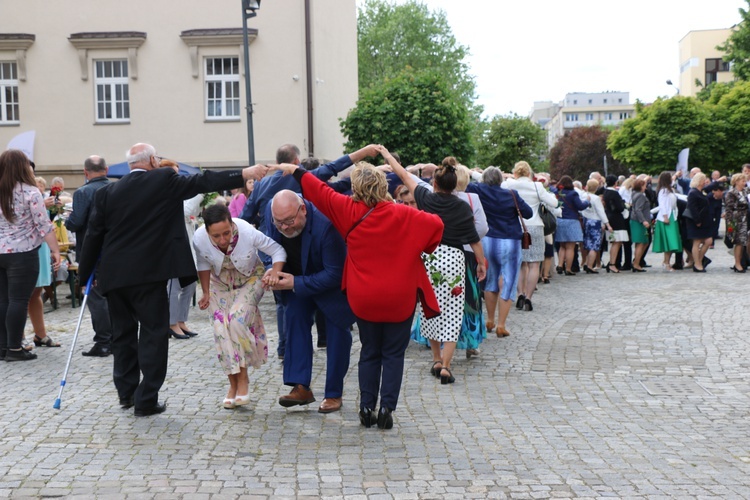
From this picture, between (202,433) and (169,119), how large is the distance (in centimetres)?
2462

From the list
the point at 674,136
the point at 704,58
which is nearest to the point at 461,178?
the point at 674,136

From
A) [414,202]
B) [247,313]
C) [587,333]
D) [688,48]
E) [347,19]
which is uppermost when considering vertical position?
[688,48]

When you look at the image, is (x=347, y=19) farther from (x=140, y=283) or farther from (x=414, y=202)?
(x=140, y=283)

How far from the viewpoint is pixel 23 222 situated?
9.59m

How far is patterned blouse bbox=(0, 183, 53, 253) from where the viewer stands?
31.2 feet

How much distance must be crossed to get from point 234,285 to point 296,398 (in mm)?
997

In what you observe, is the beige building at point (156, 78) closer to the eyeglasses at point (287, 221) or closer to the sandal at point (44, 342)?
the sandal at point (44, 342)

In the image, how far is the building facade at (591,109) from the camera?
187 metres

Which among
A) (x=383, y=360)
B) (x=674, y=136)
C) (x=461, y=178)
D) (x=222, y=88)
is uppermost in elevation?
(x=222, y=88)

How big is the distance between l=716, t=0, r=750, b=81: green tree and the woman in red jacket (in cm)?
5138

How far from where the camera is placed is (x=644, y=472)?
5703 millimetres

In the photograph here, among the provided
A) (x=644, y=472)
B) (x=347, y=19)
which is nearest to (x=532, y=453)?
(x=644, y=472)

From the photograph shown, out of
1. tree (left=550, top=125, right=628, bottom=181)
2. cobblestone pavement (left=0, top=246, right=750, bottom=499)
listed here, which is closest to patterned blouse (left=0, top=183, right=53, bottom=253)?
cobblestone pavement (left=0, top=246, right=750, bottom=499)

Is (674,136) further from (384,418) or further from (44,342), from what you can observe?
(384,418)
